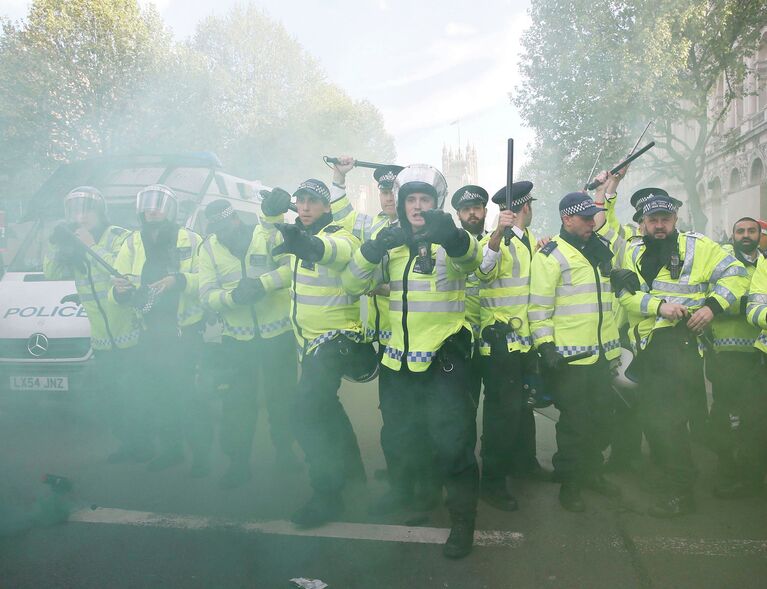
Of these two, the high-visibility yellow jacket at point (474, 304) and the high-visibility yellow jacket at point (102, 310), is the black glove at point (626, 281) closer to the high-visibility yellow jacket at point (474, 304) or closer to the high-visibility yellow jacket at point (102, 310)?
the high-visibility yellow jacket at point (474, 304)

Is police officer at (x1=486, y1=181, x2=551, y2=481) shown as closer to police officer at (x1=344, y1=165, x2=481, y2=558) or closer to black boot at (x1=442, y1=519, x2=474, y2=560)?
police officer at (x1=344, y1=165, x2=481, y2=558)

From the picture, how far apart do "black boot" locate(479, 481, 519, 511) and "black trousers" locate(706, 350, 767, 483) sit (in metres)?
1.38

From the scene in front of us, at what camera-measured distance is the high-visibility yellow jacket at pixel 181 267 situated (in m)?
5.09

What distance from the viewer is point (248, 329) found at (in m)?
4.64

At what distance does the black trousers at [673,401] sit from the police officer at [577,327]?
31 cm

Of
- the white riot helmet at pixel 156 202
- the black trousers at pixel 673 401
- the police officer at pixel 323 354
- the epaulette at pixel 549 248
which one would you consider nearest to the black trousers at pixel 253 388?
the police officer at pixel 323 354

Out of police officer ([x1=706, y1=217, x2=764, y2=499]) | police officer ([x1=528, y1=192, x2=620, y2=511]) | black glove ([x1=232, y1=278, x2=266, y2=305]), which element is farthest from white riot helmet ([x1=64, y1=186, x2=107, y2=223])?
police officer ([x1=706, y1=217, x2=764, y2=499])

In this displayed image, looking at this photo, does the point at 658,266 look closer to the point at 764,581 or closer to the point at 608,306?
the point at 608,306

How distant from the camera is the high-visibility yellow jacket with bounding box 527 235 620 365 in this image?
13.6 feet

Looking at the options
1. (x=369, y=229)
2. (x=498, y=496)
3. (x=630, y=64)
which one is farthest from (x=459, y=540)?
(x=630, y=64)

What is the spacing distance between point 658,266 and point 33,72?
1972 centimetres

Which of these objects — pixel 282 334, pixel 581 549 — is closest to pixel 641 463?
pixel 581 549

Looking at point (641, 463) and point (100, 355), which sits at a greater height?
point (100, 355)

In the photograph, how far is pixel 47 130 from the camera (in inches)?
752
